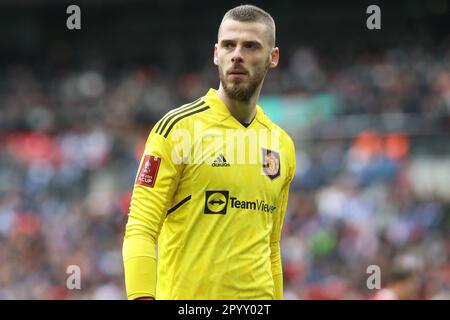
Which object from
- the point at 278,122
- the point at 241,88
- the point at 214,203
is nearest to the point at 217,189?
the point at 214,203

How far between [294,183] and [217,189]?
10.4 metres

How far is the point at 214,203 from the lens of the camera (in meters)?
4.20

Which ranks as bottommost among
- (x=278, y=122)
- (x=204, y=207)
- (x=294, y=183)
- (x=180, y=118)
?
(x=204, y=207)

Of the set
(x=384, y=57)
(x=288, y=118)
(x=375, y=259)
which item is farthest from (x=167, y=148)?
(x=384, y=57)

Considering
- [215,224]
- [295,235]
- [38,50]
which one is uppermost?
[38,50]

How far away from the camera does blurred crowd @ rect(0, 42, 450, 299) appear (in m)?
12.8

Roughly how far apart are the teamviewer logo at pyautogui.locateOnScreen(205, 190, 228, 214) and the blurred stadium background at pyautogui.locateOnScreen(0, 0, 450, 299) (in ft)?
11.0

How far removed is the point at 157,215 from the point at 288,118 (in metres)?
13.6

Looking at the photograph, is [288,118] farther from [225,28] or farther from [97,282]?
[225,28]

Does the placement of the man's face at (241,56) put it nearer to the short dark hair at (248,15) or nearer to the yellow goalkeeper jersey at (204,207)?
the short dark hair at (248,15)

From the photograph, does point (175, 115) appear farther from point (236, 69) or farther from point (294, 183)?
point (294, 183)

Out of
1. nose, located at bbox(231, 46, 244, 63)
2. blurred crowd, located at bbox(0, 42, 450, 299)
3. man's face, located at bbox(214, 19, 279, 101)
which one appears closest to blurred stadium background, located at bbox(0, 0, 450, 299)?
blurred crowd, located at bbox(0, 42, 450, 299)

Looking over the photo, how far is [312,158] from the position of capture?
14.8m

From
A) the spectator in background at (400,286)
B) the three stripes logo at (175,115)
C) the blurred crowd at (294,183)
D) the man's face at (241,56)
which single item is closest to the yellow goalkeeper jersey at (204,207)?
the three stripes logo at (175,115)
